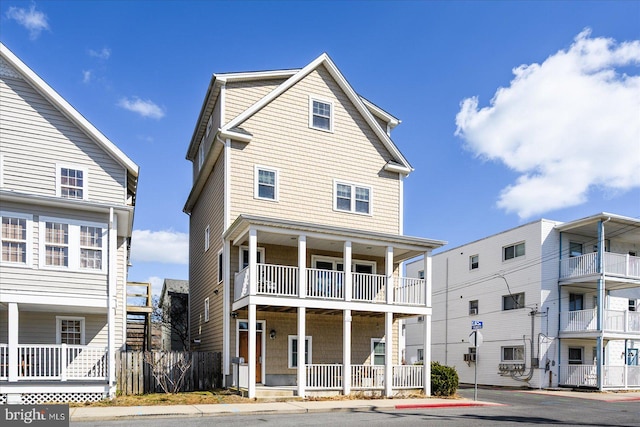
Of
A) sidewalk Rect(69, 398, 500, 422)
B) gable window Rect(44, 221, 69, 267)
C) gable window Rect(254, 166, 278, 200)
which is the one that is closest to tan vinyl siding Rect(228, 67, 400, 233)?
gable window Rect(254, 166, 278, 200)

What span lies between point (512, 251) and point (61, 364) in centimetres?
2464

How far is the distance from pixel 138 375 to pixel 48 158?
8196 millimetres

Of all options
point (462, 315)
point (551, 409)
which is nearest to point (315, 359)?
point (551, 409)

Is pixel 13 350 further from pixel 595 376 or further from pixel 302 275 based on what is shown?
pixel 595 376

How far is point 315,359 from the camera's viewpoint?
71.6ft

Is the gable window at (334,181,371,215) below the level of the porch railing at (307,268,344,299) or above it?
above

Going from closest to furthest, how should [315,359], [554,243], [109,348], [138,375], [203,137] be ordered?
[109,348] → [138,375] → [315,359] → [203,137] → [554,243]

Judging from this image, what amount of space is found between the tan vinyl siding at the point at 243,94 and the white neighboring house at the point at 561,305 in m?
16.9

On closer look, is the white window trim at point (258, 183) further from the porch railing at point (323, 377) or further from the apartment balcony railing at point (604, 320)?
the apartment balcony railing at point (604, 320)

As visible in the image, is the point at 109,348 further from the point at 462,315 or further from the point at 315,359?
the point at 462,315

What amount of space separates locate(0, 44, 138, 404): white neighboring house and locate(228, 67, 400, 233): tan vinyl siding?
4.68m

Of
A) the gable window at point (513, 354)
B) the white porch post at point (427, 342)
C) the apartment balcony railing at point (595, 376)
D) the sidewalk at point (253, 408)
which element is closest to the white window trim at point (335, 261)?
the white porch post at point (427, 342)

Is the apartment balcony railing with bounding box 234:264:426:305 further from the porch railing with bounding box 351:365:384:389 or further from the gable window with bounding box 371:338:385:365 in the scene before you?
the porch railing with bounding box 351:365:384:389

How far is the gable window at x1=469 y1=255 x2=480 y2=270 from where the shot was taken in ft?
114
